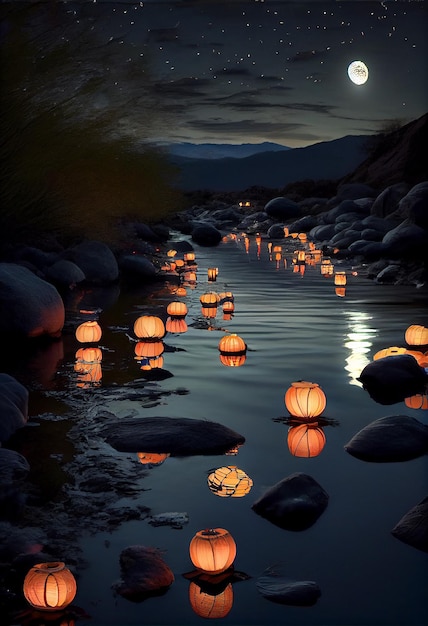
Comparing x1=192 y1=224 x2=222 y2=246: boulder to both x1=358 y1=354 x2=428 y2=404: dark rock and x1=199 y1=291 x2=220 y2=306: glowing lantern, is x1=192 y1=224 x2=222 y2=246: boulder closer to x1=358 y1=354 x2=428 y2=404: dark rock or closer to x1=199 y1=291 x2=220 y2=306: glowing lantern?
x1=199 y1=291 x2=220 y2=306: glowing lantern

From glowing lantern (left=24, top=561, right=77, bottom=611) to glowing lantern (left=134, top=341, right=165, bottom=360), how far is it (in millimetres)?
5590

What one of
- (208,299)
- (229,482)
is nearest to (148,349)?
(208,299)

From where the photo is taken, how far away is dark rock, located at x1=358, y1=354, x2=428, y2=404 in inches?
306

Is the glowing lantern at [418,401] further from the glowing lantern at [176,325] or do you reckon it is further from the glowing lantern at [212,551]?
the glowing lantern at [176,325]

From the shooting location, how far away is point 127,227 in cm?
2412

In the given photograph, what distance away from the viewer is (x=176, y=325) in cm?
1154

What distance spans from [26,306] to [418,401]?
4.74 meters

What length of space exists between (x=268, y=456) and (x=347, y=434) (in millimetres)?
838

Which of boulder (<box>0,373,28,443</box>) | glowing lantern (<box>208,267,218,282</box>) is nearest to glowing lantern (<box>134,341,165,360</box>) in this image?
boulder (<box>0,373,28,443</box>)

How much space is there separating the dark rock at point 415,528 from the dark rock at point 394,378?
2966 millimetres

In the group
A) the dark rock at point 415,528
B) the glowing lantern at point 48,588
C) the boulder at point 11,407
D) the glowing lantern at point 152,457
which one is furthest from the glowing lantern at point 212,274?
the glowing lantern at point 48,588

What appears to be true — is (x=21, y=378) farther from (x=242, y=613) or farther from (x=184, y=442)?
(x=242, y=613)

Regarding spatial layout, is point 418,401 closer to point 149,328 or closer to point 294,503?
point 294,503

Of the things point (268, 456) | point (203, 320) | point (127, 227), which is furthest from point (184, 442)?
point (127, 227)
